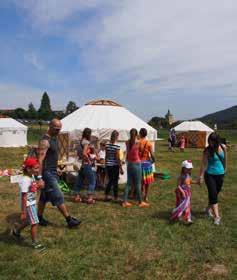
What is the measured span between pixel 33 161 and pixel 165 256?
1.92m

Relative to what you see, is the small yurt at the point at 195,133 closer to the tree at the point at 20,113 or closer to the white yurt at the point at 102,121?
the white yurt at the point at 102,121

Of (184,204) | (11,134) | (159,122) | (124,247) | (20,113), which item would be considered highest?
(20,113)

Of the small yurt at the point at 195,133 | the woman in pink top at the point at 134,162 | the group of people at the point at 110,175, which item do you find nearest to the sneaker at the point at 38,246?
the group of people at the point at 110,175

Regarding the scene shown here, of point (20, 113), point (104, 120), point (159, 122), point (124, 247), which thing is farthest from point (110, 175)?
point (20, 113)

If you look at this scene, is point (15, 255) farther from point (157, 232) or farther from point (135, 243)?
point (157, 232)

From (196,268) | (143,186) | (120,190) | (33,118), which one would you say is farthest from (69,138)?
(33,118)

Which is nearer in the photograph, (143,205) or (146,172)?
(143,205)

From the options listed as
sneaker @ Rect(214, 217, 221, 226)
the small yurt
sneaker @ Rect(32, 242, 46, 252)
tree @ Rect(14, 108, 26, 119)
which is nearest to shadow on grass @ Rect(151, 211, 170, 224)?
sneaker @ Rect(214, 217, 221, 226)

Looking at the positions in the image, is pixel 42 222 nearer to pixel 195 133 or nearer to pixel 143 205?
pixel 143 205

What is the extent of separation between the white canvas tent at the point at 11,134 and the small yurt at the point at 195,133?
10730mm

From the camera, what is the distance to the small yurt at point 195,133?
1019 inches

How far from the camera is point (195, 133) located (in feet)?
86.5

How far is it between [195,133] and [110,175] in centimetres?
2012

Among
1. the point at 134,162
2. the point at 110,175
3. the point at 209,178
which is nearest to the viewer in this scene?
the point at 209,178
